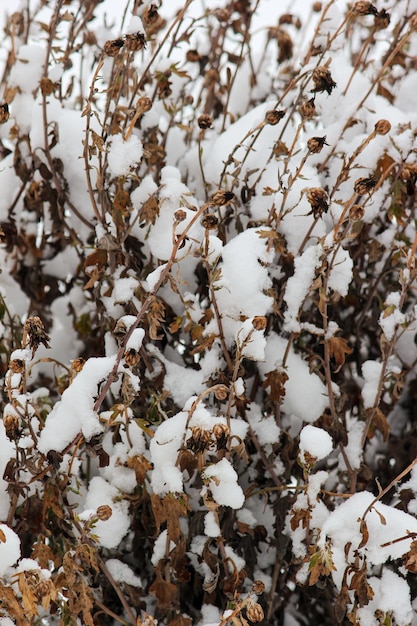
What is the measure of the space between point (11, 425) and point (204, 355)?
17.6 inches

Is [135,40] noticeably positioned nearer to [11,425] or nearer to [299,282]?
[299,282]

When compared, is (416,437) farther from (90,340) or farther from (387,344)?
(90,340)

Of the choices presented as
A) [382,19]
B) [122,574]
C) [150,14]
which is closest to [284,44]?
[382,19]

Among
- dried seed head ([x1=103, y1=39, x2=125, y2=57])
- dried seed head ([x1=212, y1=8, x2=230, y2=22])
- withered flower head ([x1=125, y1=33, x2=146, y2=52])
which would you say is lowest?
dried seed head ([x1=103, y1=39, x2=125, y2=57])

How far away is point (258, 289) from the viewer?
46.0 inches

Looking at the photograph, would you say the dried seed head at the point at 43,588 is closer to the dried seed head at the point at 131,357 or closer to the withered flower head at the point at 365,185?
the dried seed head at the point at 131,357

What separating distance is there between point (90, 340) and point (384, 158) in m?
0.74

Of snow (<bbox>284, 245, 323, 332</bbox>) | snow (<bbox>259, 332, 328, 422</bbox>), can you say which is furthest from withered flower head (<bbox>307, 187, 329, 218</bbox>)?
snow (<bbox>259, 332, 328, 422</bbox>)

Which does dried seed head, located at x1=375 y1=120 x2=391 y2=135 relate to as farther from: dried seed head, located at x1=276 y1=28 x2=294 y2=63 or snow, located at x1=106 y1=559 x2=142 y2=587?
snow, located at x1=106 y1=559 x2=142 y2=587

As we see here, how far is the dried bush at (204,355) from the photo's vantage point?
40.5 inches

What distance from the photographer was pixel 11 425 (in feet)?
3.13

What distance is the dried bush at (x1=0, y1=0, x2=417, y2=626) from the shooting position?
3.37ft

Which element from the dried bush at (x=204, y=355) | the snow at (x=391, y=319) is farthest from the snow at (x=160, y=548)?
the snow at (x=391, y=319)

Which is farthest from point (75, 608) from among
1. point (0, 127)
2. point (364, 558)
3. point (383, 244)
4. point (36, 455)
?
point (0, 127)
